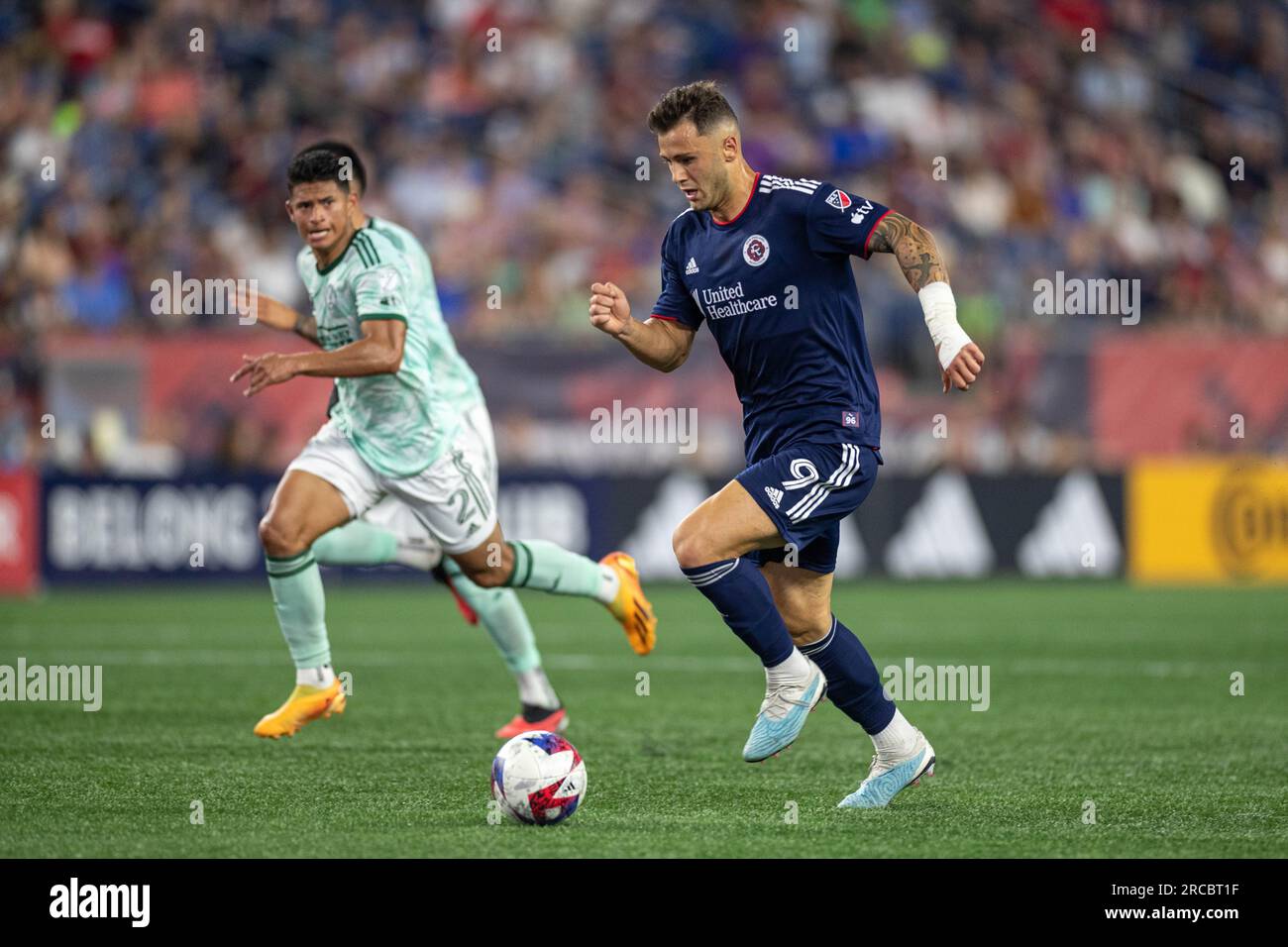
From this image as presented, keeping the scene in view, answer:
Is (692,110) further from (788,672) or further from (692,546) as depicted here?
(788,672)

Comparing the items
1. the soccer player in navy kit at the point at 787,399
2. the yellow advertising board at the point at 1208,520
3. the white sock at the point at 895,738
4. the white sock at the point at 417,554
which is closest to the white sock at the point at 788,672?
the soccer player in navy kit at the point at 787,399

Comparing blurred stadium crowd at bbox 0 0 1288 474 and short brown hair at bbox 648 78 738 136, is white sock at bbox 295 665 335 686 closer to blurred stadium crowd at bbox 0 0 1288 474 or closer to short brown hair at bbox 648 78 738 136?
short brown hair at bbox 648 78 738 136

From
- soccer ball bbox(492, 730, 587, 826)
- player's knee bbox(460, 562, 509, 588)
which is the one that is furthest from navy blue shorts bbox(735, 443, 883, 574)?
player's knee bbox(460, 562, 509, 588)

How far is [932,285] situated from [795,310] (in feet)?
1.81

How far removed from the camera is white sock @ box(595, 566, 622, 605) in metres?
8.54

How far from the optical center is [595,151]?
21.5 m

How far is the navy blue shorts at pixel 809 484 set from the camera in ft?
21.2

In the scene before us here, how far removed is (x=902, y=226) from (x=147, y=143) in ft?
51.2

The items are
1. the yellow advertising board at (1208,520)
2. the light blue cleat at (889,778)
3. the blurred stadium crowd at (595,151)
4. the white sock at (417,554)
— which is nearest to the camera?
the light blue cleat at (889,778)

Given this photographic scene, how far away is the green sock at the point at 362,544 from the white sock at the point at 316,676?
3.64 feet

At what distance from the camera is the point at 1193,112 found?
24172 mm

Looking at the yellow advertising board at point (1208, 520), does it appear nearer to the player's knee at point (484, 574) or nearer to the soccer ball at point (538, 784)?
the player's knee at point (484, 574)
